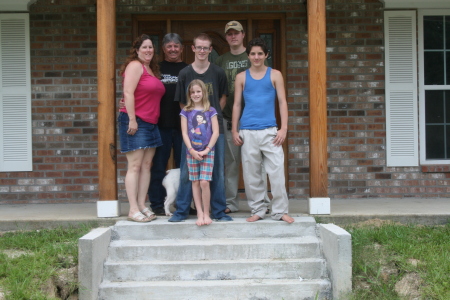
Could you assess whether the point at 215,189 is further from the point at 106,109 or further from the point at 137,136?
the point at 106,109

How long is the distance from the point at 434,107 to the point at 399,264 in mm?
3497

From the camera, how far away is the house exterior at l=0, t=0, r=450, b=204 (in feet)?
23.8

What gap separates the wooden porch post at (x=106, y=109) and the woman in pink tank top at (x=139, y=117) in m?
0.41

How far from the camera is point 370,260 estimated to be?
474 cm

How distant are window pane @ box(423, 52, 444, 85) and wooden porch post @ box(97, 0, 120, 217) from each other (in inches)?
169

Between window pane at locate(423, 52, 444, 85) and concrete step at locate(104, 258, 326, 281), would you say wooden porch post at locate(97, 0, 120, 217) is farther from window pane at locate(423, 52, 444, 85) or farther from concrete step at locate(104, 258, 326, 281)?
window pane at locate(423, 52, 444, 85)

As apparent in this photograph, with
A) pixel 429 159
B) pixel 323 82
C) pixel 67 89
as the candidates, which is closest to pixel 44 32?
pixel 67 89

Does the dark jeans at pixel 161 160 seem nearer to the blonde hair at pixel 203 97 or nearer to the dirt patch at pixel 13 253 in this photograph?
the blonde hair at pixel 203 97

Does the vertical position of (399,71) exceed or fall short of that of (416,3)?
it falls short

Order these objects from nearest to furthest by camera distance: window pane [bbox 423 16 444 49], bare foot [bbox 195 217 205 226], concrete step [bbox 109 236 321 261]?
1. concrete step [bbox 109 236 321 261]
2. bare foot [bbox 195 217 205 226]
3. window pane [bbox 423 16 444 49]

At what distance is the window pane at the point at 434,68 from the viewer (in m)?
7.44

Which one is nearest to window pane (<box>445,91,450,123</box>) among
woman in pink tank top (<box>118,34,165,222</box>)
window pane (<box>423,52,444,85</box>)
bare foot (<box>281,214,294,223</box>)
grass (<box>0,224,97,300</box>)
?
window pane (<box>423,52,444,85</box>)

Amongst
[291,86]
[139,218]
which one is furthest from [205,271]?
[291,86]

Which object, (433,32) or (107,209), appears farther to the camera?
(433,32)
